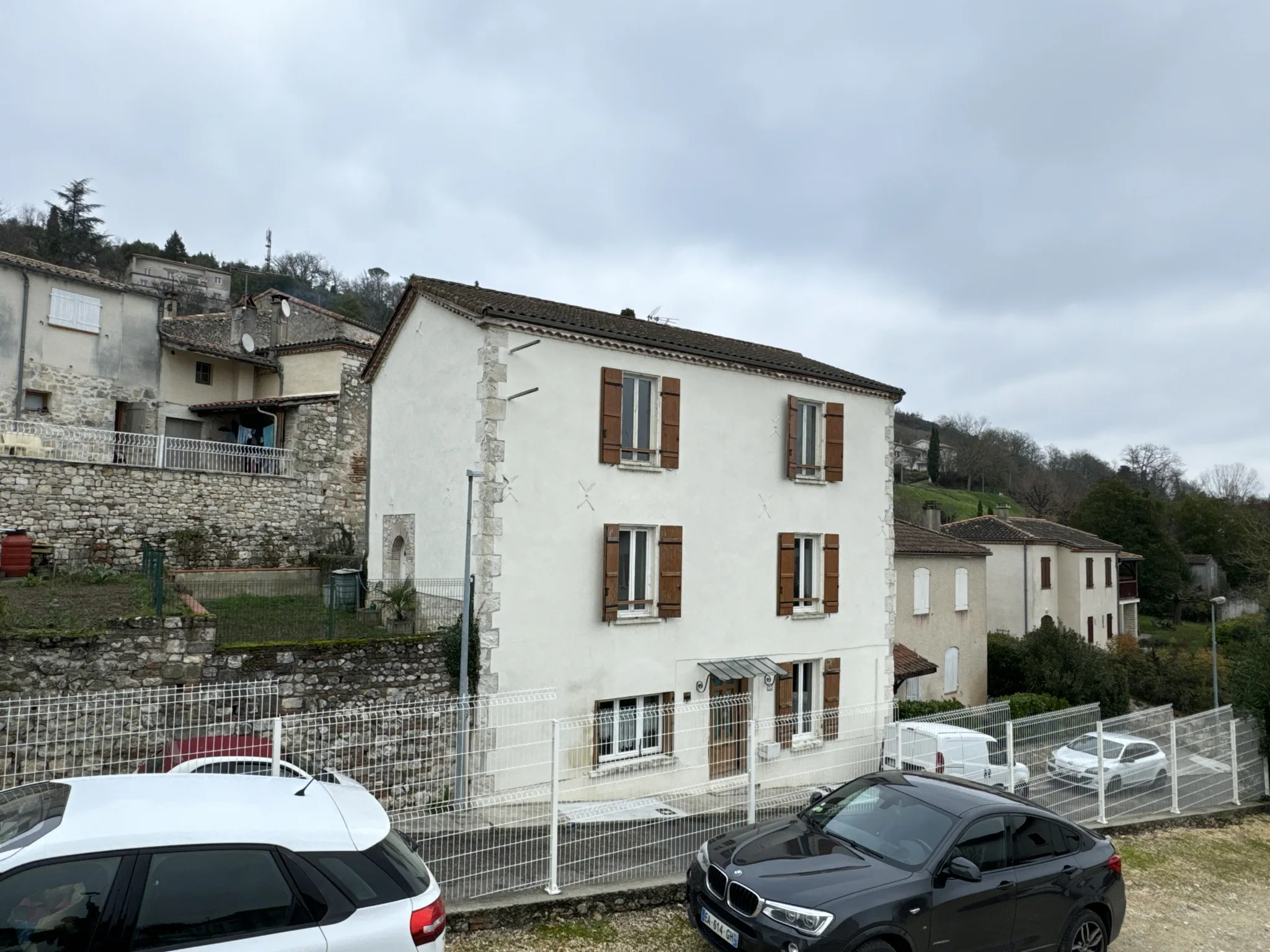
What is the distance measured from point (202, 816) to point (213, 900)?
0.41m

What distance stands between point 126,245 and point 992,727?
6979 centimetres

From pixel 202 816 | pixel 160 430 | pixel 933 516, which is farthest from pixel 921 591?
pixel 160 430

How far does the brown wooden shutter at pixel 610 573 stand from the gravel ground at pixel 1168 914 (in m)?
6.19

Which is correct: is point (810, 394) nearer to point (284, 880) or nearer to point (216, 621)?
point (216, 621)

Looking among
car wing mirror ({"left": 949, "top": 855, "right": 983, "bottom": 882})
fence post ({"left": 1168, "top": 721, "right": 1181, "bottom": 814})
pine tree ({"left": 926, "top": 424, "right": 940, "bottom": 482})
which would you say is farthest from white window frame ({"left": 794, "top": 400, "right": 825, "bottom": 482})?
pine tree ({"left": 926, "top": 424, "right": 940, "bottom": 482})

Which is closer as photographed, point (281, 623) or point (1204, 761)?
point (281, 623)

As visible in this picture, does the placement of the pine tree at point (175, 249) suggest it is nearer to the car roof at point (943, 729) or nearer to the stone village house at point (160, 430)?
the stone village house at point (160, 430)

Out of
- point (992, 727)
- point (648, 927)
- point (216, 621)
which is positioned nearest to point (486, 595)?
point (216, 621)

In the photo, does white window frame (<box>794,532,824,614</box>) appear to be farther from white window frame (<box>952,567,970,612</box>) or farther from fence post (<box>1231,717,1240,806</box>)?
white window frame (<box>952,567,970,612</box>)

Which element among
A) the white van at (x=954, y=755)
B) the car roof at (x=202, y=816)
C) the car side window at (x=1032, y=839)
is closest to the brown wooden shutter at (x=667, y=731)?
the white van at (x=954, y=755)

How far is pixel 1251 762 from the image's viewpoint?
45.6ft

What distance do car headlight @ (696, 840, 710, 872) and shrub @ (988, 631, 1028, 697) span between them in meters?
23.4

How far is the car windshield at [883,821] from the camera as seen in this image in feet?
19.6

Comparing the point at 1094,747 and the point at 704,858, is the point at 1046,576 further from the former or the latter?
the point at 704,858
